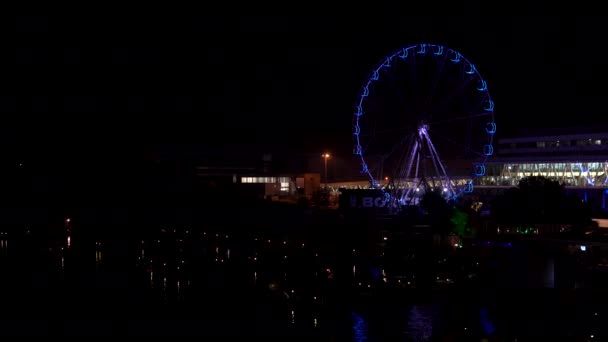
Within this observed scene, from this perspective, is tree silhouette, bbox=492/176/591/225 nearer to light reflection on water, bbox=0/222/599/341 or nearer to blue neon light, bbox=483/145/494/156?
blue neon light, bbox=483/145/494/156

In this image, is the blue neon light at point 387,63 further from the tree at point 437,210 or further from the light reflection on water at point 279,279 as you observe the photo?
the light reflection on water at point 279,279

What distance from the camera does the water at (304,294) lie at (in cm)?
1695

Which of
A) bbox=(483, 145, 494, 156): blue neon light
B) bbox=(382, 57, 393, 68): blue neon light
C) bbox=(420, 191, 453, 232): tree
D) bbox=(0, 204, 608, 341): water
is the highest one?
bbox=(382, 57, 393, 68): blue neon light

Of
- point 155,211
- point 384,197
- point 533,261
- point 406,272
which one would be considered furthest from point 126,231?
point 533,261

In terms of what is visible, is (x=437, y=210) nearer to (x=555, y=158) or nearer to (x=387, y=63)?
(x=387, y=63)

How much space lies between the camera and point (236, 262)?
2562 cm

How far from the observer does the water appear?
17.0 meters

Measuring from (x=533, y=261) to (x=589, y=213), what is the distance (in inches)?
321

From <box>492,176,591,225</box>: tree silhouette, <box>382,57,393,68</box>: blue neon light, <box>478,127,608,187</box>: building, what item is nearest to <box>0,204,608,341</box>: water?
<box>492,176,591,225</box>: tree silhouette

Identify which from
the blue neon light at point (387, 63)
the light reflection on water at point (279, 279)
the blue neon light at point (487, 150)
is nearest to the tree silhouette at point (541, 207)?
the blue neon light at point (487, 150)

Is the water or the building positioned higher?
the building

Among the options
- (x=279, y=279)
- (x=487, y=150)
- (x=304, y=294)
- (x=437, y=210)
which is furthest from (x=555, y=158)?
(x=304, y=294)

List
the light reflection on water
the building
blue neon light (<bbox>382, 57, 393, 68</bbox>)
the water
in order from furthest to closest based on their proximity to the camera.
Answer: the building
blue neon light (<bbox>382, 57, 393, 68</bbox>)
the light reflection on water
the water

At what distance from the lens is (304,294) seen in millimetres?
19234
